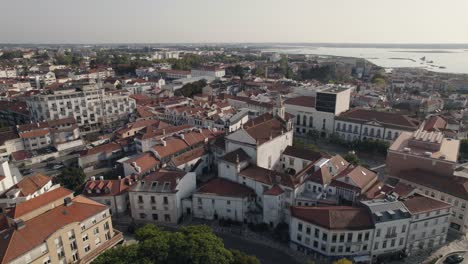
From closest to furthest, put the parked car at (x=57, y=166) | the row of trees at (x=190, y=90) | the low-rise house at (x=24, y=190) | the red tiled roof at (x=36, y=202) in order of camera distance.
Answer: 1. the red tiled roof at (x=36, y=202)
2. the low-rise house at (x=24, y=190)
3. the parked car at (x=57, y=166)
4. the row of trees at (x=190, y=90)

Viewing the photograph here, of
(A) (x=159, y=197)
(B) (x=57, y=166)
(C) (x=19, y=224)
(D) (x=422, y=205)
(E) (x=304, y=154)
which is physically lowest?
(B) (x=57, y=166)

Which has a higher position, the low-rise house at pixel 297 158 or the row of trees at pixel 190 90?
the row of trees at pixel 190 90

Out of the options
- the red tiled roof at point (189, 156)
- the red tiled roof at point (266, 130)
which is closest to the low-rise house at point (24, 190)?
the red tiled roof at point (189, 156)

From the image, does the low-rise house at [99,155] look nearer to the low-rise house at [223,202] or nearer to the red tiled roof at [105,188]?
the red tiled roof at [105,188]

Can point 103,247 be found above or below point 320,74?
below

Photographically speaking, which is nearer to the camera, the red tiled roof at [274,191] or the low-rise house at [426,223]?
the low-rise house at [426,223]

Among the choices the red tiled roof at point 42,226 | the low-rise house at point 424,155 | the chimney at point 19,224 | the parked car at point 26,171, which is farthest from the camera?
the parked car at point 26,171

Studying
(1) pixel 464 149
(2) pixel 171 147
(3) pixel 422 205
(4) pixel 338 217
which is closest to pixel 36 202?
(2) pixel 171 147

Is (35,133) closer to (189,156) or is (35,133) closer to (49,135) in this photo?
(49,135)
